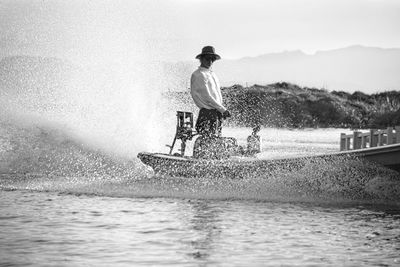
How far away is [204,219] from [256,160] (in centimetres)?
293

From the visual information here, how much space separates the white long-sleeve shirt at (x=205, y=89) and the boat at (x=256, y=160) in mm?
836

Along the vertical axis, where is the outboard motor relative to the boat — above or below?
above

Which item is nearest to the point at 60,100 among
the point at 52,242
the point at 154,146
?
the point at 154,146

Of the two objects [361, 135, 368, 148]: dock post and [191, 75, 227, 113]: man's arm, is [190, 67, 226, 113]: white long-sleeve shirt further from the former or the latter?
[361, 135, 368, 148]: dock post

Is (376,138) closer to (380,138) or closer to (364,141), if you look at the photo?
(380,138)

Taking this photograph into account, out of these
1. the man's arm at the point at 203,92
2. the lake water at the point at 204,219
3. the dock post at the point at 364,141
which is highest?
the man's arm at the point at 203,92

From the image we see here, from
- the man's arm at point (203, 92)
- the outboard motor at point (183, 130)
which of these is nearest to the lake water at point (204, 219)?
the outboard motor at point (183, 130)

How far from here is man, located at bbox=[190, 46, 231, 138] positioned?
1595 centimetres

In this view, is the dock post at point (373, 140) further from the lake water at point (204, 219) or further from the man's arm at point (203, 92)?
the man's arm at point (203, 92)

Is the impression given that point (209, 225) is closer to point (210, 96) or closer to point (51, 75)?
point (210, 96)

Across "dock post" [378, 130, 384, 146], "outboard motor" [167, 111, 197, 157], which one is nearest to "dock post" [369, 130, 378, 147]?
"dock post" [378, 130, 384, 146]

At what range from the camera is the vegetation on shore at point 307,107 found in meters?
58.2

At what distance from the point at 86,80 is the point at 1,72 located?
2439 centimetres

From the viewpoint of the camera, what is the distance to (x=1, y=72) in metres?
58.6
